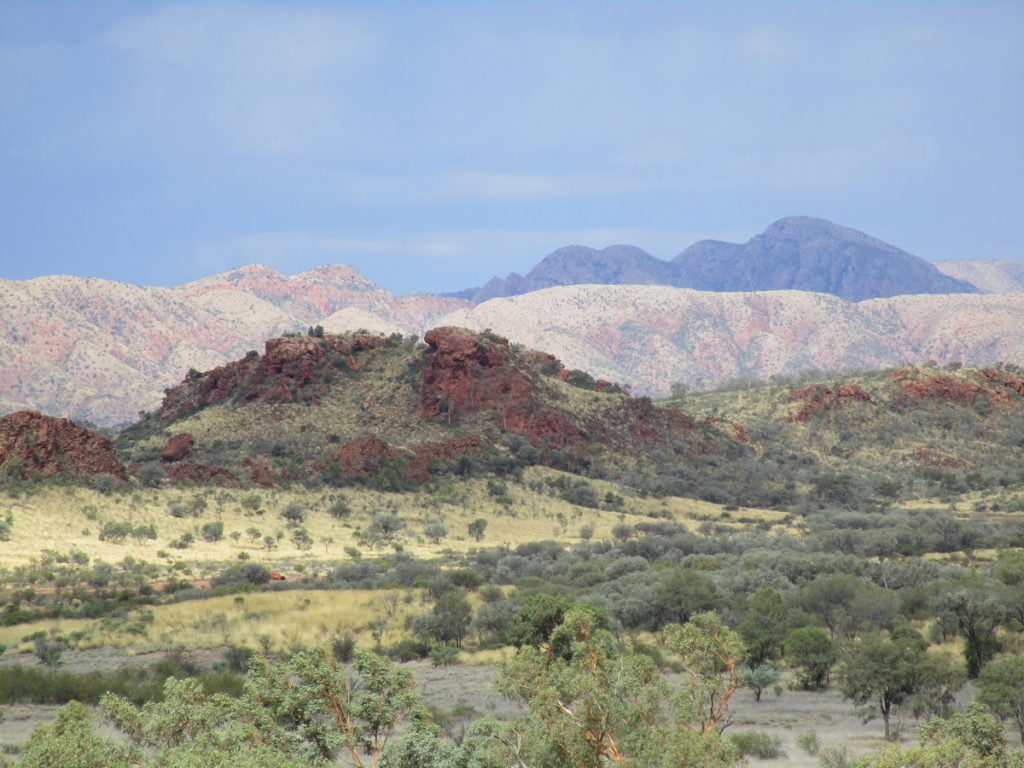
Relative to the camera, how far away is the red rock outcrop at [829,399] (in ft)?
358

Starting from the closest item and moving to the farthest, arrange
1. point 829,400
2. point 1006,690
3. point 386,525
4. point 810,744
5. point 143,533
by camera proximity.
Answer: point 810,744 < point 1006,690 < point 143,533 < point 386,525 < point 829,400

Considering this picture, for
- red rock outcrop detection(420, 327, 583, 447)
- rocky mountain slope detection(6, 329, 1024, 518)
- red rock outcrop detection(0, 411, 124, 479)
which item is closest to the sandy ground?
red rock outcrop detection(0, 411, 124, 479)

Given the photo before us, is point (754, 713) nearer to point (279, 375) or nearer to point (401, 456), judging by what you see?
point (401, 456)

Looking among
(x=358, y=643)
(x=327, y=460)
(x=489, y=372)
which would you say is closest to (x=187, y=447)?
(x=327, y=460)

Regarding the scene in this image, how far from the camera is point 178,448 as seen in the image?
8106 centimetres

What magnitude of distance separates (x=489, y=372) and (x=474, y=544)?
2942cm

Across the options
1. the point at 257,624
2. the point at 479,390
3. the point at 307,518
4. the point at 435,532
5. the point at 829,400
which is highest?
the point at 479,390

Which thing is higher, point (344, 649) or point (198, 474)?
point (198, 474)

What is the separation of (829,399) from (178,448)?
6645 centimetres

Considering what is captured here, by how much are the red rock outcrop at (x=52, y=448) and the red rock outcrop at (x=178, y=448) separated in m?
14.1

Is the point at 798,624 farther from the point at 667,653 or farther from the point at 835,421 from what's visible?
the point at 835,421

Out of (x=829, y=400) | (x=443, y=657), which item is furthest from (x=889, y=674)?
(x=829, y=400)

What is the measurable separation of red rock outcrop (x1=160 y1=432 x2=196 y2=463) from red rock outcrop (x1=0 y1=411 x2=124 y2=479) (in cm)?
1409

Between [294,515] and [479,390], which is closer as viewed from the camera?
[294,515]
